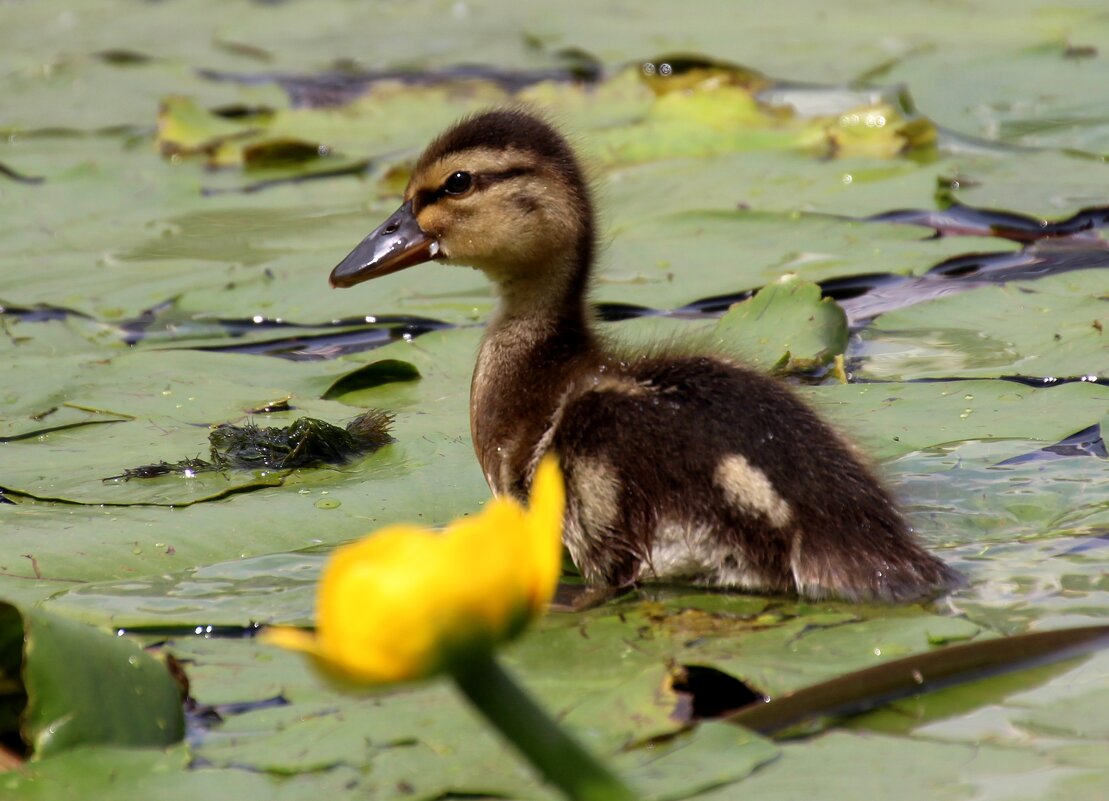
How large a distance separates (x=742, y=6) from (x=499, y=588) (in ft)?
22.1

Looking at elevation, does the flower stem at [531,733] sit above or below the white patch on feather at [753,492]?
above

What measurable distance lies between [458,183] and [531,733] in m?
2.43

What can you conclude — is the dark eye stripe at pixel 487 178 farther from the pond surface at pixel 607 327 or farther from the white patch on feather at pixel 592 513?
the white patch on feather at pixel 592 513

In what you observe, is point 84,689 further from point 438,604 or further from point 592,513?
point 438,604

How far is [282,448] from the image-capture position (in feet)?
11.1

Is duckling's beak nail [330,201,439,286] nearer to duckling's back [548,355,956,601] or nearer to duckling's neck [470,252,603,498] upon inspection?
duckling's neck [470,252,603,498]

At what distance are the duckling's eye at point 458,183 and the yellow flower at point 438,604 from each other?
2.34m

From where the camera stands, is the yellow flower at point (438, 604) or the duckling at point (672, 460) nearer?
the yellow flower at point (438, 604)

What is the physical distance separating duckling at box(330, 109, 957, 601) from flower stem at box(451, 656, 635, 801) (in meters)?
1.57

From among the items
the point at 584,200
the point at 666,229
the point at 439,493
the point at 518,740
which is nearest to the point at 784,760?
the point at 518,740

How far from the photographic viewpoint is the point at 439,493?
3.23m

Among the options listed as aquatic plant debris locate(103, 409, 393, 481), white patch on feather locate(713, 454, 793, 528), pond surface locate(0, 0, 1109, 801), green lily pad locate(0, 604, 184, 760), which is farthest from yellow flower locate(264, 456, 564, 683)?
aquatic plant debris locate(103, 409, 393, 481)

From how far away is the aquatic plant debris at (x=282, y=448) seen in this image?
131 inches

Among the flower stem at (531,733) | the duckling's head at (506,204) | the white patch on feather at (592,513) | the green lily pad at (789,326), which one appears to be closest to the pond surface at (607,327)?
the green lily pad at (789,326)
